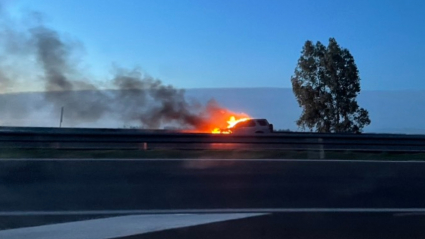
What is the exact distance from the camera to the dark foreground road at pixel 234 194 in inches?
352

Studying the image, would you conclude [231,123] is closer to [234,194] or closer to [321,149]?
[321,149]

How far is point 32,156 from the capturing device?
46.1ft

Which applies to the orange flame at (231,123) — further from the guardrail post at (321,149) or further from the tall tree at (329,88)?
the guardrail post at (321,149)

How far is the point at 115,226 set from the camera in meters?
8.69

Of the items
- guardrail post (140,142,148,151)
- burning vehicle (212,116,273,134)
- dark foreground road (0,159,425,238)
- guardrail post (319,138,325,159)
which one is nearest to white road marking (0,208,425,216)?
dark foreground road (0,159,425,238)

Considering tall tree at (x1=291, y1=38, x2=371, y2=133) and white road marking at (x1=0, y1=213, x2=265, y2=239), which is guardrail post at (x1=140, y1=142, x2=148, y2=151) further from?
tall tree at (x1=291, y1=38, x2=371, y2=133)

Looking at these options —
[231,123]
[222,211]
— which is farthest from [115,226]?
[231,123]

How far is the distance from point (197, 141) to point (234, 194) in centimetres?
575

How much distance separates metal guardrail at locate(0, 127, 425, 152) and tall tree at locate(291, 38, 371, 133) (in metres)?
15.4

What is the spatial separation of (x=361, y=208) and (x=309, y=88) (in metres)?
23.6

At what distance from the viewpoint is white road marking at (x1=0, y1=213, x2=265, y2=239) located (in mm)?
8094

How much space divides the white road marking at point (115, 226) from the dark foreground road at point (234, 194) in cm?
26

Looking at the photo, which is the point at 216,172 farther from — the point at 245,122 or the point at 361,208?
the point at 245,122

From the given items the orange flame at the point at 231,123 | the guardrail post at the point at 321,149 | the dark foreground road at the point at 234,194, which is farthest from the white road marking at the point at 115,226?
the orange flame at the point at 231,123
